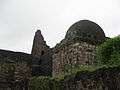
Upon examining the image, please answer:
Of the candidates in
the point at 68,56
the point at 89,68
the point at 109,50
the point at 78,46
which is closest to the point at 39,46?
the point at 68,56

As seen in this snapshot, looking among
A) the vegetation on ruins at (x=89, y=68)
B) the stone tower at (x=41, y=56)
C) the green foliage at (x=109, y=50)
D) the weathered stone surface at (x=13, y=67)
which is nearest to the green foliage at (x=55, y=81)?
the vegetation on ruins at (x=89, y=68)

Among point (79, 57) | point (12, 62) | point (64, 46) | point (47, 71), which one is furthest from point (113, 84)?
point (47, 71)

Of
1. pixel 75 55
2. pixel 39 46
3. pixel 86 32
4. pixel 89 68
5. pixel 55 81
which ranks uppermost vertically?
pixel 39 46

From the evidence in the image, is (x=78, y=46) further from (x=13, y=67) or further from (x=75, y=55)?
(x=13, y=67)

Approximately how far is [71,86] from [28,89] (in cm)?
399

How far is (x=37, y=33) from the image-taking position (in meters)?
29.2

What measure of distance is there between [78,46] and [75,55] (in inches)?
24.2

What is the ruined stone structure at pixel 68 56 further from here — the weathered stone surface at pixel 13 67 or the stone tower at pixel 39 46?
the stone tower at pixel 39 46

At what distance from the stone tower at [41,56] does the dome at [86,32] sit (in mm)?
7084

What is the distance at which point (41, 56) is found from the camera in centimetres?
2766

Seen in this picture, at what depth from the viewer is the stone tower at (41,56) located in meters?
25.9

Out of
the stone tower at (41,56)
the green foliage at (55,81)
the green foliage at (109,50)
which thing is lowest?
the green foliage at (55,81)

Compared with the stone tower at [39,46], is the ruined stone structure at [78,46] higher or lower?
lower

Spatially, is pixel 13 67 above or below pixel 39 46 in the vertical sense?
below
